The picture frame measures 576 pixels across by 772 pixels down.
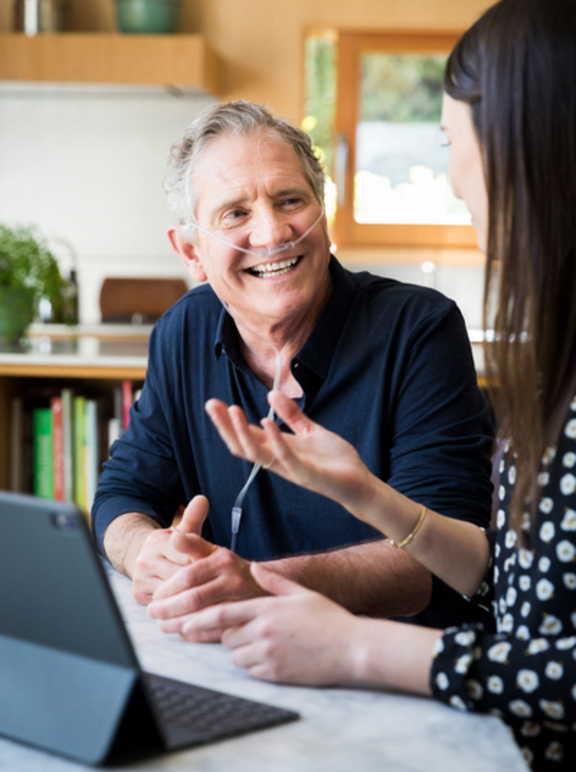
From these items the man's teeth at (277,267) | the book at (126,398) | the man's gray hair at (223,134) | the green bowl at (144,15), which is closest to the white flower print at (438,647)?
the man's teeth at (277,267)

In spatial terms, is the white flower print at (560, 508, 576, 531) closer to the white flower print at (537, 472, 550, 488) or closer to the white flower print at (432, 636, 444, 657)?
the white flower print at (537, 472, 550, 488)

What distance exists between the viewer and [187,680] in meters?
0.87

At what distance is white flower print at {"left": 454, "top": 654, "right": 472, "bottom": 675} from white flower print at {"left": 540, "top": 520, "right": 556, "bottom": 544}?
14cm

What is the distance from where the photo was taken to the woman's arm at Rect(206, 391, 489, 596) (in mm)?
882

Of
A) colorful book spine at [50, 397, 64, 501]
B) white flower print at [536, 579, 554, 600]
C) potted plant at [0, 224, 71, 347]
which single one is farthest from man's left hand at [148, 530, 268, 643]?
potted plant at [0, 224, 71, 347]

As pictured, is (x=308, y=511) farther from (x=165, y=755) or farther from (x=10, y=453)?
(x=10, y=453)

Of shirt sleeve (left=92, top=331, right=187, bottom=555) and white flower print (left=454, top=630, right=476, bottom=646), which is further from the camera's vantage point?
shirt sleeve (left=92, top=331, right=187, bottom=555)

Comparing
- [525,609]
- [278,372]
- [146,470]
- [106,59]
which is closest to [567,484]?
[525,609]

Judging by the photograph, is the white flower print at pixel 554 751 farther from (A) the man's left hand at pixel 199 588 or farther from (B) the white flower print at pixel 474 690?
(A) the man's left hand at pixel 199 588

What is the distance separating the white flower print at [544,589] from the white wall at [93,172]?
13.7 ft

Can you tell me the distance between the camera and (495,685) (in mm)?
797

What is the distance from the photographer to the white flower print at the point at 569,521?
0.85m

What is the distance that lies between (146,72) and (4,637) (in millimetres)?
3963

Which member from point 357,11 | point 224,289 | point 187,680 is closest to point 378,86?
point 357,11
